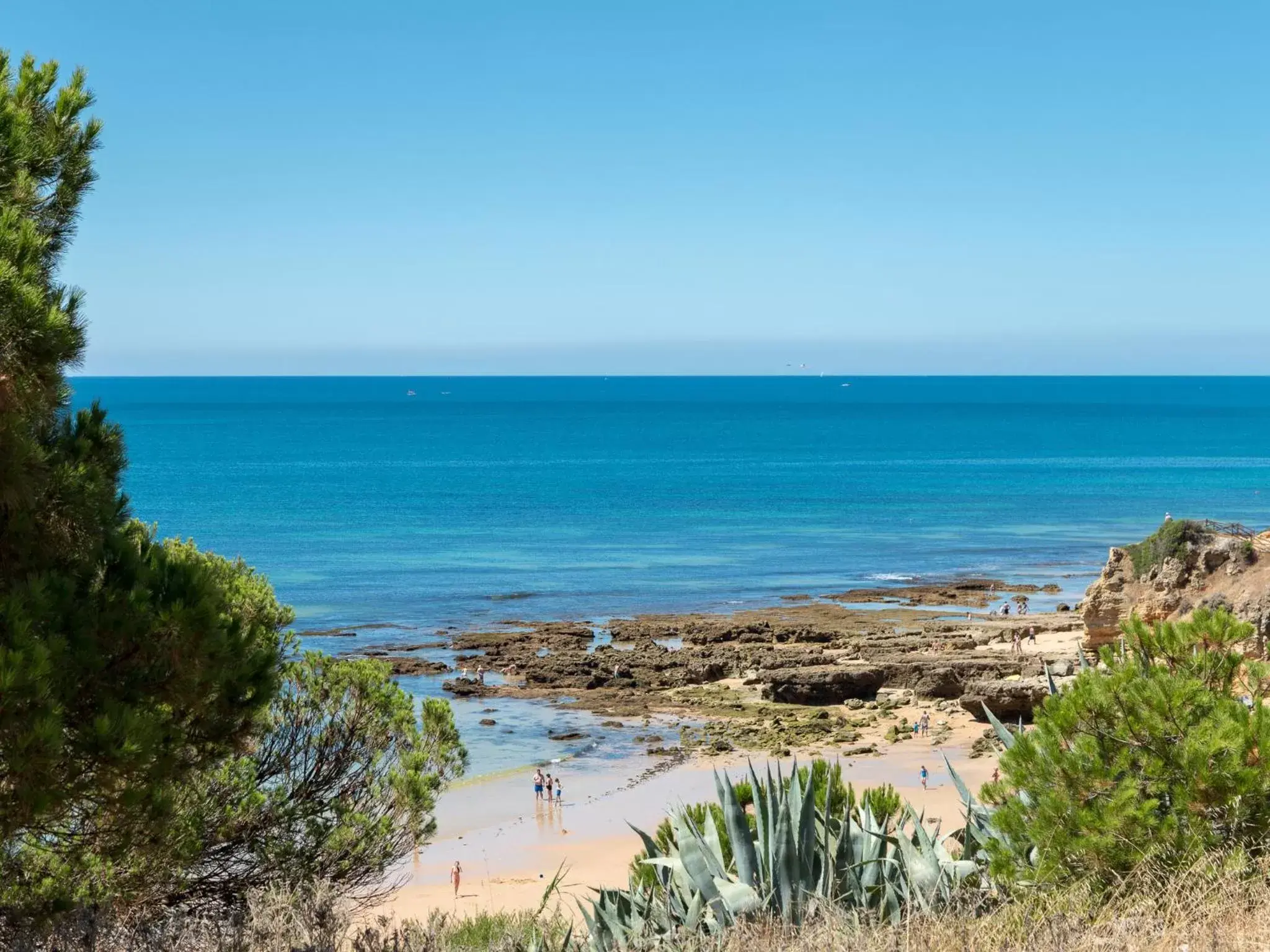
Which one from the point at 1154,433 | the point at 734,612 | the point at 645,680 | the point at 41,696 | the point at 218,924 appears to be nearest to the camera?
the point at 41,696

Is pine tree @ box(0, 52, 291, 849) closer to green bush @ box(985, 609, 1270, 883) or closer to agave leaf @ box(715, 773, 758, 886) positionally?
agave leaf @ box(715, 773, 758, 886)

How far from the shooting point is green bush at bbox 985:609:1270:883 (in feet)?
22.6

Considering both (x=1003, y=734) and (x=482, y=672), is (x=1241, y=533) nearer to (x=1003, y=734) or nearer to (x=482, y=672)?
(x=482, y=672)

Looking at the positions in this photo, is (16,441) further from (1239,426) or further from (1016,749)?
(1239,426)

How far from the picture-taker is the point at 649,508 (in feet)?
262

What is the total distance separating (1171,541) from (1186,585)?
Result: 0.98 meters

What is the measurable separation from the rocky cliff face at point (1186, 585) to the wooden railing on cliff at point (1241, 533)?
35 millimetres

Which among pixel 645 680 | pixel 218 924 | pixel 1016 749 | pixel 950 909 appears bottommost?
pixel 645 680

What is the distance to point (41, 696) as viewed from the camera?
597 centimetres

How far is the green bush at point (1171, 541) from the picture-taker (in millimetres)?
26156

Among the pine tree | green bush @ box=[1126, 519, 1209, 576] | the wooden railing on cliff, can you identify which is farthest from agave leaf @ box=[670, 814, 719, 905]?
green bush @ box=[1126, 519, 1209, 576]

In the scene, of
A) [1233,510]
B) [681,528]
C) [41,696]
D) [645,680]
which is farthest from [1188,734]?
[1233,510]

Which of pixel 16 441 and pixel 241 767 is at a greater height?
pixel 16 441

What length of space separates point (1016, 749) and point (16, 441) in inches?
232
